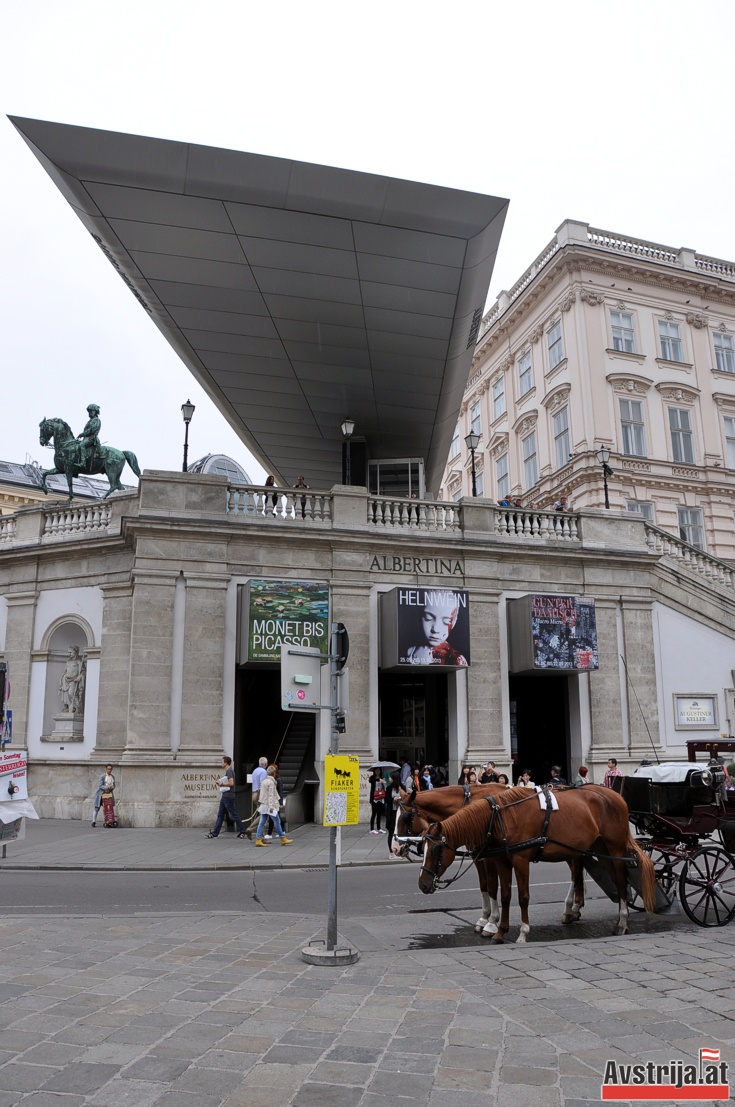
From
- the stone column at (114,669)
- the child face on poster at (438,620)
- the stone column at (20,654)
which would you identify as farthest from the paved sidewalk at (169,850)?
the child face on poster at (438,620)

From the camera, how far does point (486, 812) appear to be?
9242 millimetres

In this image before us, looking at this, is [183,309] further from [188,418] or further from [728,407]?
[728,407]

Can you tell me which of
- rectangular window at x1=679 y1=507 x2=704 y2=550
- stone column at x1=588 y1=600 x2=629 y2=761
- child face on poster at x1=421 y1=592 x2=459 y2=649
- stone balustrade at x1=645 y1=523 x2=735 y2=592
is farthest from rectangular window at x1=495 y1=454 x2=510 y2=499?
child face on poster at x1=421 y1=592 x2=459 y2=649

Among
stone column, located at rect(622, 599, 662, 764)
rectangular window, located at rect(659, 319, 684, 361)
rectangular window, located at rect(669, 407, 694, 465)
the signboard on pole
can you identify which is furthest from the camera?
rectangular window, located at rect(659, 319, 684, 361)

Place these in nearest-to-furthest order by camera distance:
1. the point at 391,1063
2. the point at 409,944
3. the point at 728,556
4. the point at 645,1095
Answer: the point at 645,1095, the point at 391,1063, the point at 409,944, the point at 728,556

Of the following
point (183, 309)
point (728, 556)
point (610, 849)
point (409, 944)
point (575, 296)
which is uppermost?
point (575, 296)

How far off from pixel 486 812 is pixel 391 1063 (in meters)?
3.95

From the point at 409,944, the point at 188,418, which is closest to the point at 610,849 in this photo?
the point at 409,944

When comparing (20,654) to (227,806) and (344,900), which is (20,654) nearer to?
(227,806)

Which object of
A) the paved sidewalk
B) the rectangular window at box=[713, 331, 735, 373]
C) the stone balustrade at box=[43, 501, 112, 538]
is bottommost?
the paved sidewalk

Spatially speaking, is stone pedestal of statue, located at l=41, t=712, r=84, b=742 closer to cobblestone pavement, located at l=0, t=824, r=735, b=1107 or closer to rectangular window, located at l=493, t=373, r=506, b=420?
cobblestone pavement, located at l=0, t=824, r=735, b=1107

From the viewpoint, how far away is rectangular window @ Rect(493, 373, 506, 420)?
45.5 m

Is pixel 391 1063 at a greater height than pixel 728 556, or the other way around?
pixel 728 556

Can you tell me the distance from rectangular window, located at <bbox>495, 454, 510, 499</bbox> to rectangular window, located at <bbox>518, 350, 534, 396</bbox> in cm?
363
